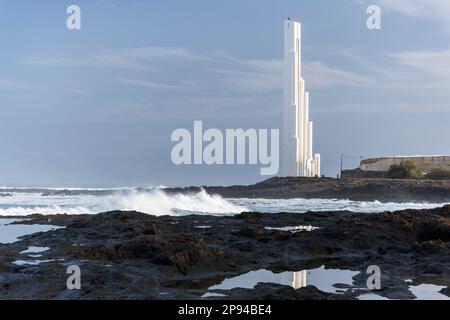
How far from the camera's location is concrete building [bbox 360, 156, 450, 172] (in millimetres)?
57969

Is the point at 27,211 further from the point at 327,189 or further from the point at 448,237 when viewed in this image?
the point at 327,189

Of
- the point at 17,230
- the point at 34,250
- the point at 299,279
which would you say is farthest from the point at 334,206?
the point at 299,279

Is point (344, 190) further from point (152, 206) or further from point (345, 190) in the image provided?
point (152, 206)

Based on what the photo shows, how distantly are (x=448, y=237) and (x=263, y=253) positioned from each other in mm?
4628

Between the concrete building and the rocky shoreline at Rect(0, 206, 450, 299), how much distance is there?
45525 millimetres

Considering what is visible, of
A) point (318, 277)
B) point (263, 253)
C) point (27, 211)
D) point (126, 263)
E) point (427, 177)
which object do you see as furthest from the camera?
point (427, 177)

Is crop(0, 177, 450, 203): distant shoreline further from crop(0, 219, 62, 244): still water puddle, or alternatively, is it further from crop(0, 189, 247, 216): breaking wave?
crop(0, 219, 62, 244): still water puddle

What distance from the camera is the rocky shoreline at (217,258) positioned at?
22.7 feet

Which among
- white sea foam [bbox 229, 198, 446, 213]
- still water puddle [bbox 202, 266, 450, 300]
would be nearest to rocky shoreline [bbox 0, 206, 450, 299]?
still water puddle [bbox 202, 266, 450, 300]

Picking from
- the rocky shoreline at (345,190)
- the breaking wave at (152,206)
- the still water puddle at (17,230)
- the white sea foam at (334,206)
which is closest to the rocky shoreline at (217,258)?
the still water puddle at (17,230)

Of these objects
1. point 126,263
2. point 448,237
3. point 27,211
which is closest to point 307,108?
point 27,211

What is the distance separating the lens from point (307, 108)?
50.6 m

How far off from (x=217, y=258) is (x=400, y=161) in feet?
170

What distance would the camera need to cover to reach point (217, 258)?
9273 millimetres
